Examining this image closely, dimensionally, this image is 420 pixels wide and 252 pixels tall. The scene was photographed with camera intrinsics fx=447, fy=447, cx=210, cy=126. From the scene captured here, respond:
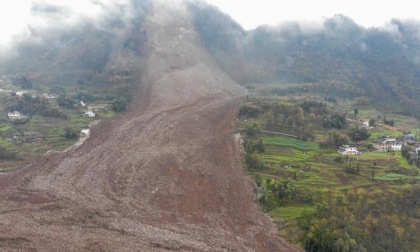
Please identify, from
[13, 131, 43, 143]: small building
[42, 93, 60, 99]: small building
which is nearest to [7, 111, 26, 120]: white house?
[13, 131, 43, 143]: small building

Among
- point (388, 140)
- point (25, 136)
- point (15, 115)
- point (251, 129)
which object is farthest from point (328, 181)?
point (15, 115)

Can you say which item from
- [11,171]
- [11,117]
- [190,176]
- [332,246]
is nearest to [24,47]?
[11,117]

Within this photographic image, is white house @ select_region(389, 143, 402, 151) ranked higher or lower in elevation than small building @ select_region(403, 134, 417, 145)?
lower

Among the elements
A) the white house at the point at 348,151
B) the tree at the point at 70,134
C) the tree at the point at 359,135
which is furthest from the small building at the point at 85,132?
the tree at the point at 359,135

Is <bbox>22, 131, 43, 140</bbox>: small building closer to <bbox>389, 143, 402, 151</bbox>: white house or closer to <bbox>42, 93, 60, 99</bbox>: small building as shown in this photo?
<bbox>42, 93, 60, 99</bbox>: small building

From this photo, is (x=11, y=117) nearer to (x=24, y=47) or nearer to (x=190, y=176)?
(x=190, y=176)

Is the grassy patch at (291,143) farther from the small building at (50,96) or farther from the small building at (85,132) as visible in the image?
the small building at (50,96)
